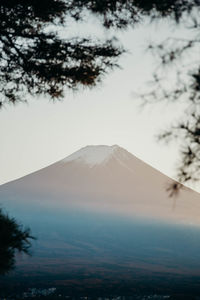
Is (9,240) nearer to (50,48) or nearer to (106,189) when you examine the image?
(50,48)

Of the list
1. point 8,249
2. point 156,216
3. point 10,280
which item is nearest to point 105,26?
point 8,249

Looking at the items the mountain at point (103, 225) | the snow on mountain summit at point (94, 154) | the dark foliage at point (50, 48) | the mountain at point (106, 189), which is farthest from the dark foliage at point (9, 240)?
the snow on mountain summit at point (94, 154)

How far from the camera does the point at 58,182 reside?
131 meters

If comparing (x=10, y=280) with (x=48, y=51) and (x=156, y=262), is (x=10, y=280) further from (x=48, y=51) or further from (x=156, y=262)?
(x=48, y=51)

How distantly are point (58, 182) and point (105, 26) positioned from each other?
128 metres

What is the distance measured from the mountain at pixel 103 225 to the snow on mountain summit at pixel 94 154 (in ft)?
1.38

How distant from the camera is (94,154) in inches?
5655

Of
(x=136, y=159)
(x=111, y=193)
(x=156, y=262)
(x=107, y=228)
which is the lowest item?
(x=156, y=262)

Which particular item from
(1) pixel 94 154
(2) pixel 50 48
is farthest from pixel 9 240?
(1) pixel 94 154

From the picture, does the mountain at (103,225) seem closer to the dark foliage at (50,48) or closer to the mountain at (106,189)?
the mountain at (106,189)

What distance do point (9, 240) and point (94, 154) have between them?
13924 cm

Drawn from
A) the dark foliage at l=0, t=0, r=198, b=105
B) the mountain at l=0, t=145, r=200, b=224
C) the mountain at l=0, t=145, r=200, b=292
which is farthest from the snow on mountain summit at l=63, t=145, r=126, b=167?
the dark foliage at l=0, t=0, r=198, b=105

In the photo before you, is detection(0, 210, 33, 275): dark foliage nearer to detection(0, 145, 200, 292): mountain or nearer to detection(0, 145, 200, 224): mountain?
detection(0, 145, 200, 292): mountain

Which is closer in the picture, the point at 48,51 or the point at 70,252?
the point at 48,51
